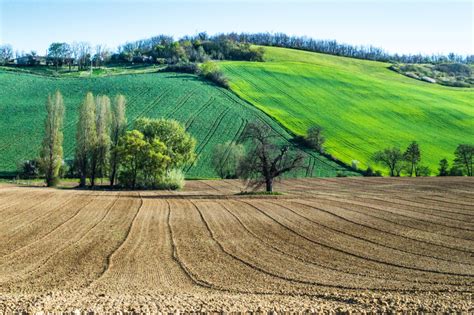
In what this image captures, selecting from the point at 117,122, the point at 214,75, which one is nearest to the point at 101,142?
the point at 117,122

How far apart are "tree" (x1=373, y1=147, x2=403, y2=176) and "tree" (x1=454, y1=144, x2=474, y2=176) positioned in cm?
1014

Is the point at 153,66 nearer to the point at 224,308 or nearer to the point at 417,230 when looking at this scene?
the point at 417,230

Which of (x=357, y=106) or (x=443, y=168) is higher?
(x=357, y=106)

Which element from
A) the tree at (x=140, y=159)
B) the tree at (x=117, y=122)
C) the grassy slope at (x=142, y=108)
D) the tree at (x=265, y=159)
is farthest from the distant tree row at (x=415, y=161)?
the tree at (x=117, y=122)

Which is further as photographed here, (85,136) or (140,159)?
(85,136)

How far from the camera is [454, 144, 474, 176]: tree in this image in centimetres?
9662

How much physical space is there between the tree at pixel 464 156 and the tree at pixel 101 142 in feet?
204

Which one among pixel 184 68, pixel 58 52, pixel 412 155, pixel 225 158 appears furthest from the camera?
pixel 58 52

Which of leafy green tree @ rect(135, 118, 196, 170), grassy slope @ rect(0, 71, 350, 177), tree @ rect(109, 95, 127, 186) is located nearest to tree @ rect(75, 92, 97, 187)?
tree @ rect(109, 95, 127, 186)

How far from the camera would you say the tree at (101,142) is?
7819cm

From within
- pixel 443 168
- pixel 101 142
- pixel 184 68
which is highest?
pixel 184 68

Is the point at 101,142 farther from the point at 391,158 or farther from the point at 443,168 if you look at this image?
the point at 443,168

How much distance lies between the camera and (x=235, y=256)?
2559cm

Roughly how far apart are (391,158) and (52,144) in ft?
193
